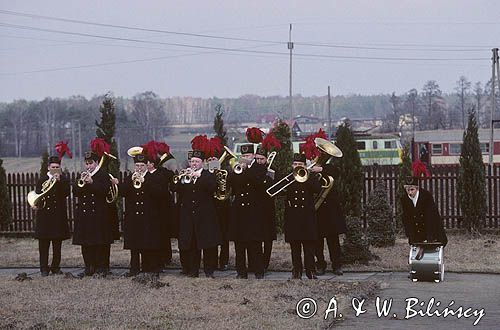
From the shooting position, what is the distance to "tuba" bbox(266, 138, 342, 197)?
39.4ft

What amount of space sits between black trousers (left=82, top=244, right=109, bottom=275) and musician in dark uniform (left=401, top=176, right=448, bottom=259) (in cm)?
468

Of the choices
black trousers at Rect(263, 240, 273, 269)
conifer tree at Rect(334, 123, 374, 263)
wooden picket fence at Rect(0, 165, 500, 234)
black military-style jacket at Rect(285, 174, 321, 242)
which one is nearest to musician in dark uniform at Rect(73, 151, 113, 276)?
black trousers at Rect(263, 240, 273, 269)

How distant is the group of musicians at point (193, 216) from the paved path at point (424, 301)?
43 cm

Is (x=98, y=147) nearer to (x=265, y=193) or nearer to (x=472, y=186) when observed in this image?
(x=265, y=193)

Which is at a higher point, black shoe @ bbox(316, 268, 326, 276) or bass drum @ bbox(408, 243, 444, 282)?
bass drum @ bbox(408, 243, 444, 282)

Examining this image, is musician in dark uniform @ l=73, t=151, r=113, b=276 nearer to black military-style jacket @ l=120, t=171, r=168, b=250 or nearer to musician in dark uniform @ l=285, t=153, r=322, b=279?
Answer: black military-style jacket @ l=120, t=171, r=168, b=250

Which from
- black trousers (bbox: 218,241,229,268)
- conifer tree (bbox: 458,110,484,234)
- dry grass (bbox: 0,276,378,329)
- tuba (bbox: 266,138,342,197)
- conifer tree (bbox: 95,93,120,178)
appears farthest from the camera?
conifer tree (bbox: 95,93,120,178)

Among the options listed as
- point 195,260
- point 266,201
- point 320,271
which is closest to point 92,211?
Answer: point 195,260

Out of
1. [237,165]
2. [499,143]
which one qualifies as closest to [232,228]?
[237,165]

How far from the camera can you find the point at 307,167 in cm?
1214

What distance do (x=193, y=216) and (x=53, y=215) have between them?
2280mm

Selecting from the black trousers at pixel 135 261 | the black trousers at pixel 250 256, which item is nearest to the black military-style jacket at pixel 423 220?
the black trousers at pixel 250 256

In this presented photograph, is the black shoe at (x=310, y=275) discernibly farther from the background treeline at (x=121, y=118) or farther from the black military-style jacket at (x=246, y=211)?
the background treeline at (x=121, y=118)

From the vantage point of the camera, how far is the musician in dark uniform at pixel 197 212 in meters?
12.4
